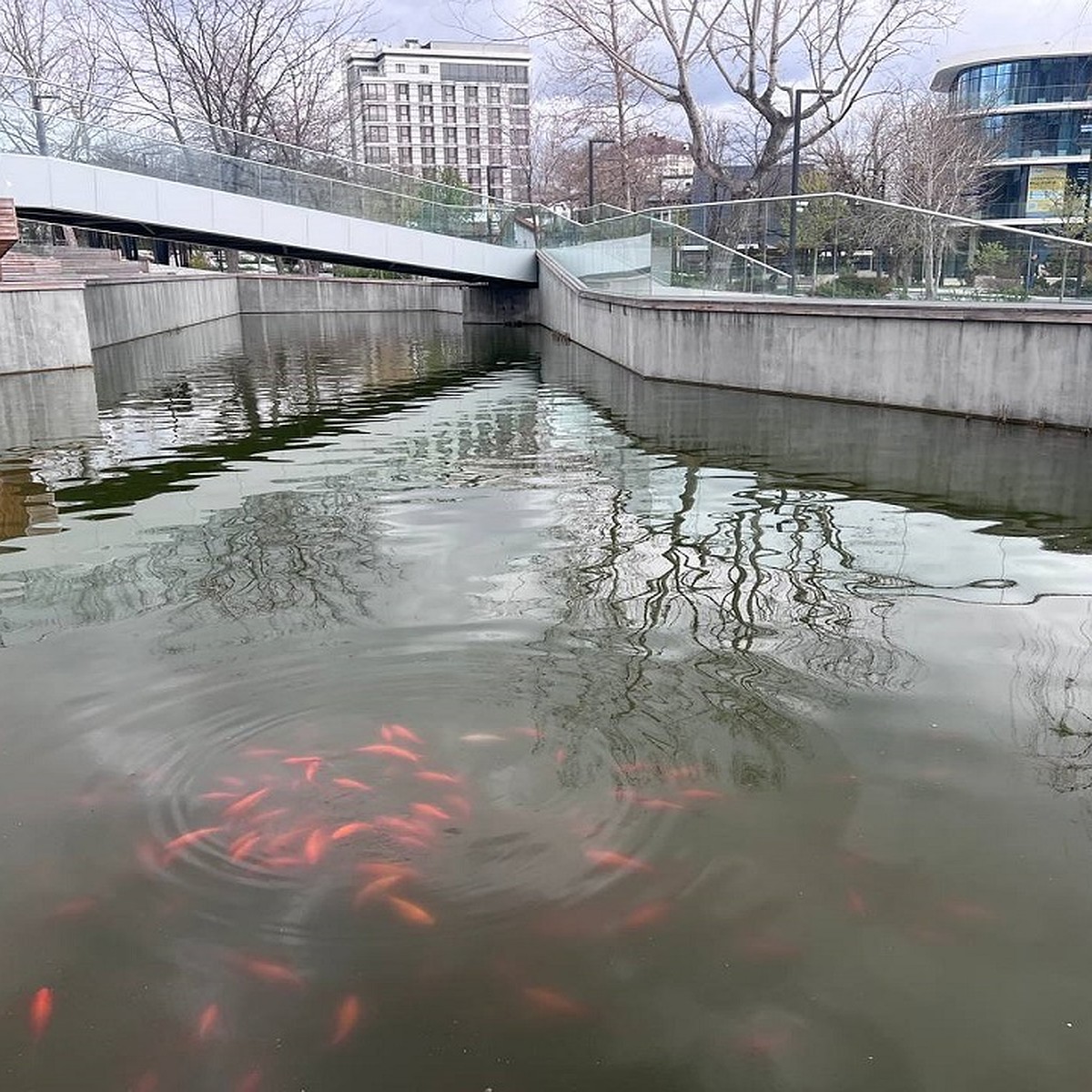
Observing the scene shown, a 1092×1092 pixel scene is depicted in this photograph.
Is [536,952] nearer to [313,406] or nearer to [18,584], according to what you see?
[18,584]

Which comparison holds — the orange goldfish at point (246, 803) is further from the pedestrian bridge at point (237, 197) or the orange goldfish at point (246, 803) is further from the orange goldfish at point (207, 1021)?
the pedestrian bridge at point (237, 197)

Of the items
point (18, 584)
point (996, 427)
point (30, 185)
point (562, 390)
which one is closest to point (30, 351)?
point (30, 185)

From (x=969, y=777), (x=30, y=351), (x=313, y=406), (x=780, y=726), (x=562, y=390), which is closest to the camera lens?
(x=969, y=777)

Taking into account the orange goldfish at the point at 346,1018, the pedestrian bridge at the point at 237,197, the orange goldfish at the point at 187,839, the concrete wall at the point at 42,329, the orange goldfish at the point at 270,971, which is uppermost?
the pedestrian bridge at the point at 237,197

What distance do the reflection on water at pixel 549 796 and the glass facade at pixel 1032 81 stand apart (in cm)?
7048

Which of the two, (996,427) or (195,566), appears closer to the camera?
(195,566)

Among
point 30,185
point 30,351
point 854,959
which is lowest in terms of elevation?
point 854,959

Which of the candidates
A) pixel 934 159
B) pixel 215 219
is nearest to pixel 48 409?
pixel 215 219

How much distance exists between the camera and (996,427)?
39.8ft

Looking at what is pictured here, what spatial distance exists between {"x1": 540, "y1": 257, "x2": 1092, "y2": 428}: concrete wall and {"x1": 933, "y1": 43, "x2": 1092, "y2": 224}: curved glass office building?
190 ft

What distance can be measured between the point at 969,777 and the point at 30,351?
62.2 feet

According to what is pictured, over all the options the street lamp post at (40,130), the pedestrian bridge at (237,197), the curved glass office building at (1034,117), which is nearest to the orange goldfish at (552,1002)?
the pedestrian bridge at (237,197)

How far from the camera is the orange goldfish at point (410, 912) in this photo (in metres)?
3.40

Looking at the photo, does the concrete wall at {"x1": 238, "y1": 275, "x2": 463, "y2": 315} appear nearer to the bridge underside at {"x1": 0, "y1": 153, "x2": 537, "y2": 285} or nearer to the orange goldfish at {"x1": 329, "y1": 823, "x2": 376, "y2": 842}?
the bridge underside at {"x1": 0, "y1": 153, "x2": 537, "y2": 285}
